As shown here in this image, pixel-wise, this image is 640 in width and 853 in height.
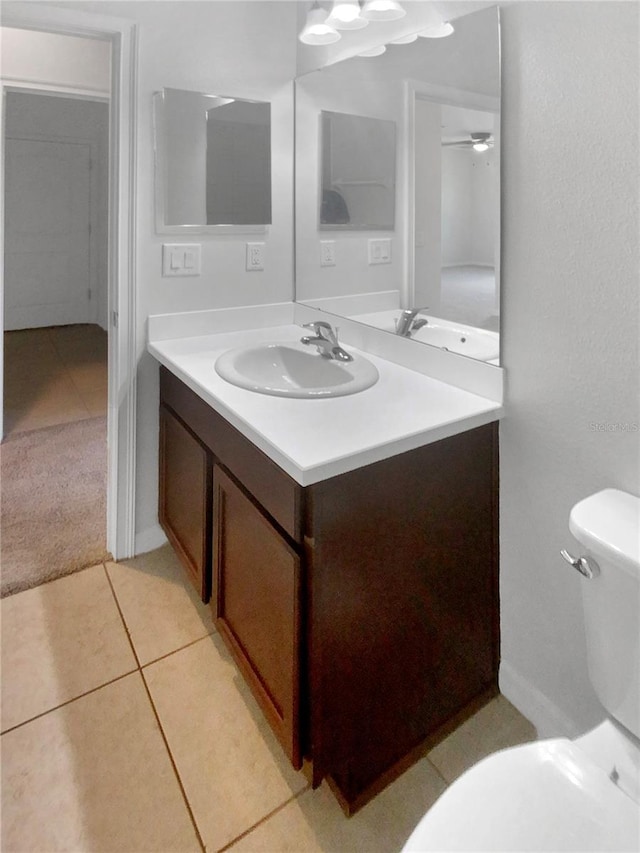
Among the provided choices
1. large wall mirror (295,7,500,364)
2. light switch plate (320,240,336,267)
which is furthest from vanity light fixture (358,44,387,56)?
light switch plate (320,240,336,267)

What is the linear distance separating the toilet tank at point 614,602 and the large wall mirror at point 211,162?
4.96 ft

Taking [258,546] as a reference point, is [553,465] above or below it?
above

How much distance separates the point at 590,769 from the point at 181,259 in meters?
1.74

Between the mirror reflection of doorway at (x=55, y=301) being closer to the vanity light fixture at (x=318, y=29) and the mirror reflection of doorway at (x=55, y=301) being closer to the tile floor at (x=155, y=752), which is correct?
the tile floor at (x=155, y=752)

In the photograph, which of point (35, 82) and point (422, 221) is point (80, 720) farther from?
point (35, 82)

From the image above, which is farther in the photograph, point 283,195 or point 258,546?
point 283,195

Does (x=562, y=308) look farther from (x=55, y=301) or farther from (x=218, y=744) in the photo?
(x=55, y=301)

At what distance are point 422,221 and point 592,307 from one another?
0.62 meters

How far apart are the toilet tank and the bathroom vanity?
0.34 metres

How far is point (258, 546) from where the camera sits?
1190 mm

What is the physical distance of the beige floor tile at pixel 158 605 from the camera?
1646 millimetres

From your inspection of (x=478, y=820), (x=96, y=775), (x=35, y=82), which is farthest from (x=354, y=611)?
(x=35, y=82)

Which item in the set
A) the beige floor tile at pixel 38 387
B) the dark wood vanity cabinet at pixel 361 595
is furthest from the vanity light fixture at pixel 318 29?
the beige floor tile at pixel 38 387

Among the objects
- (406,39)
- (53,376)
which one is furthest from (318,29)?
(53,376)
